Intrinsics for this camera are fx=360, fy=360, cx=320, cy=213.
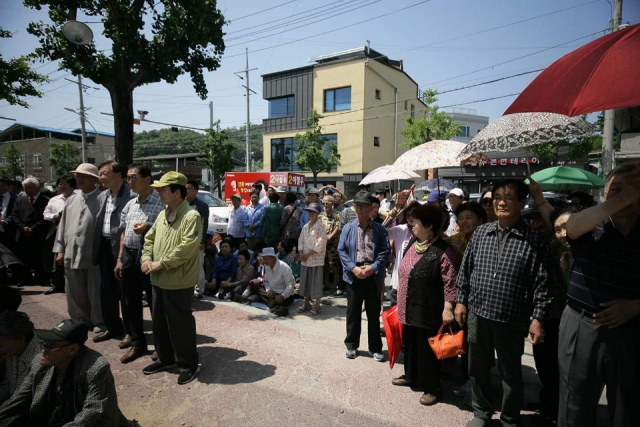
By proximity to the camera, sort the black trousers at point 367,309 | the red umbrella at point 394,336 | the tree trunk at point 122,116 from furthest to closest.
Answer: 1. the tree trunk at point 122,116
2. the black trousers at point 367,309
3. the red umbrella at point 394,336

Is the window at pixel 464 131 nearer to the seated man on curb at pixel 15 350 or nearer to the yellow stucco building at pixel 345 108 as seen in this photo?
the yellow stucco building at pixel 345 108

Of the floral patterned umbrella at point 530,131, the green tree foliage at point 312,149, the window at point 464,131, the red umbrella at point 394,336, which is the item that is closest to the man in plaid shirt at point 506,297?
the red umbrella at point 394,336

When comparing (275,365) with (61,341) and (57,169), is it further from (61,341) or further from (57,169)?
(57,169)

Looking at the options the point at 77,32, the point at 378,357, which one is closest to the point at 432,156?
the point at 378,357

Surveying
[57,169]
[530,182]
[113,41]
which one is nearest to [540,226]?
[530,182]

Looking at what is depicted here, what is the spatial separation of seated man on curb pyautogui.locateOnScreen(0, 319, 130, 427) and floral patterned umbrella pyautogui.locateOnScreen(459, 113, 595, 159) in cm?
400

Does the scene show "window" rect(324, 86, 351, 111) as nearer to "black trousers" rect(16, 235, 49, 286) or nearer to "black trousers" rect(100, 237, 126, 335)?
"black trousers" rect(16, 235, 49, 286)

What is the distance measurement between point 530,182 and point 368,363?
8.66 ft

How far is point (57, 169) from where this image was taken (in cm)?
3597

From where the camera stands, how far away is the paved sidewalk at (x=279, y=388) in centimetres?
316

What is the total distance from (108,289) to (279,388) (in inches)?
104

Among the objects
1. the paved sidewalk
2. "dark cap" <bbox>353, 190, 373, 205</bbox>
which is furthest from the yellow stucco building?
the paved sidewalk

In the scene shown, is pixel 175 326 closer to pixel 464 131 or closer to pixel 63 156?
pixel 63 156

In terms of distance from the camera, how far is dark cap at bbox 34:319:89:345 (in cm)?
235
